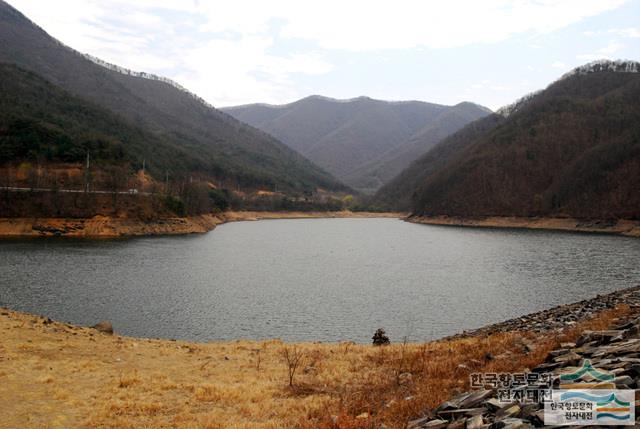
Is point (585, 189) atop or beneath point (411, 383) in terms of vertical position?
atop

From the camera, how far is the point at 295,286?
41906 mm

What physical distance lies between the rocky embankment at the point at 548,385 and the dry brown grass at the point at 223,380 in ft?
3.56

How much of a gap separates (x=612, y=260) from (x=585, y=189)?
83084mm

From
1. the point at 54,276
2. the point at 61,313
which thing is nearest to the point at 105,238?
the point at 54,276

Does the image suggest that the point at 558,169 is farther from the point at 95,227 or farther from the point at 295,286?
the point at 295,286

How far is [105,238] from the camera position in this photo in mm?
82000

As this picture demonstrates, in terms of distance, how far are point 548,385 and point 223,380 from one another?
32.1 feet

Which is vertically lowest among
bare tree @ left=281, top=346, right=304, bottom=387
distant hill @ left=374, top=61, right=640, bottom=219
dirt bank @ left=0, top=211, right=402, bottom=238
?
bare tree @ left=281, top=346, right=304, bottom=387

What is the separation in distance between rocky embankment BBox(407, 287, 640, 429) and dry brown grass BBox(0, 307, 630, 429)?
1.08 m

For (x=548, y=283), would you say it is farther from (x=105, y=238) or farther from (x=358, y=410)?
(x=105, y=238)

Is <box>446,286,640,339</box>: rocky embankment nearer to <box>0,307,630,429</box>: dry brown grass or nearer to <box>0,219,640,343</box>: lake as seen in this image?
<box>0,307,630,429</box>: dry brown grass

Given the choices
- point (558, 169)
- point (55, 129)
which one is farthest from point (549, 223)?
point (55, 129)

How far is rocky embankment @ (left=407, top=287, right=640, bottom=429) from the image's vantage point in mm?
7172

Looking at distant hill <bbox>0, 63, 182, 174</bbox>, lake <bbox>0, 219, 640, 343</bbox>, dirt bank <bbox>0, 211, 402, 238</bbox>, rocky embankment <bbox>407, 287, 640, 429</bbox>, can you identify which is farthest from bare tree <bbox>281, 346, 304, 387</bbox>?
distant hill <bbox>0, 63, 182, 174</bbox>
